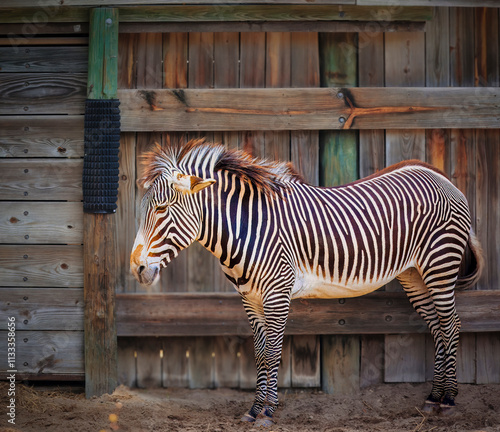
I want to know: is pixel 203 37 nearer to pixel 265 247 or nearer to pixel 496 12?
pixel 265 247

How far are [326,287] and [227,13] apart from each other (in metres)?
2.39

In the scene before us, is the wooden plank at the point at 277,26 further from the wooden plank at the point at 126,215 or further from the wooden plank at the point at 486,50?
the wooden plank at the point at 126,215

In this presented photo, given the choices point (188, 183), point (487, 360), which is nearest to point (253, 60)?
point (188, 183)

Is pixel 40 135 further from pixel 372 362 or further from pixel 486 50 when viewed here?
pixel 486 50

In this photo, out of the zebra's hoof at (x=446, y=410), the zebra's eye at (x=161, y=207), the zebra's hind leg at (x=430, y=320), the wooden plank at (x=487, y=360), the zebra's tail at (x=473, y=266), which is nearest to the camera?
the zebra's eye at (x=161, y=207)

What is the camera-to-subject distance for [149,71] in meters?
5.03

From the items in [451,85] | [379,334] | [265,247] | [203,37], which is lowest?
[379,334]

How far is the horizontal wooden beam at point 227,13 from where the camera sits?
4781 mm

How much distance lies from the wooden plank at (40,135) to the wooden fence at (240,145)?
12mm

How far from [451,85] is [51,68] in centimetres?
347

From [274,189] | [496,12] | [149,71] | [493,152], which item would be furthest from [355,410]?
[496,12]

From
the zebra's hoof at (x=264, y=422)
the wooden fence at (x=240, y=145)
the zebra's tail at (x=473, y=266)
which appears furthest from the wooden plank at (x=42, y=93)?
the zebra's tail at (x=473, y=266)

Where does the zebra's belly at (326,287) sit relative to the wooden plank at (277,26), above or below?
below

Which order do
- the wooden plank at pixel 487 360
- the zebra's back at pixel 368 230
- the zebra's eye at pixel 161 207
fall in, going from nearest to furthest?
1. the zebra's eye at pixel 161 207
2. the zebra's back at pixel 368 230
3. the wooden plank at pixel 487 360
